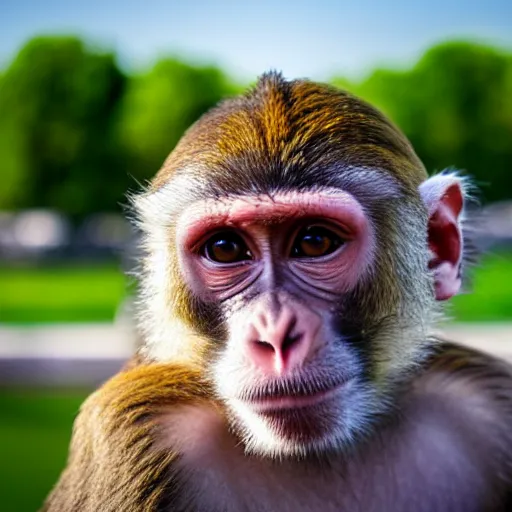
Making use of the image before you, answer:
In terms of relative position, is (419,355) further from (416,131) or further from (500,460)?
(416,131)

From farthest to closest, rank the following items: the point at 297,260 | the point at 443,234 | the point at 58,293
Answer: the point at 58,293, the point at 443,234, the point at 297,260

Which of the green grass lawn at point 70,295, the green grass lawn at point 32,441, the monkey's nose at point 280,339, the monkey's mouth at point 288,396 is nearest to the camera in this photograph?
the monkey's nose at point 280,339

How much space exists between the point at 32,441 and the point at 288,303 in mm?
6141

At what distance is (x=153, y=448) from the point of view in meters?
2.39

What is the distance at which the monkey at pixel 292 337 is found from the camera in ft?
7.47

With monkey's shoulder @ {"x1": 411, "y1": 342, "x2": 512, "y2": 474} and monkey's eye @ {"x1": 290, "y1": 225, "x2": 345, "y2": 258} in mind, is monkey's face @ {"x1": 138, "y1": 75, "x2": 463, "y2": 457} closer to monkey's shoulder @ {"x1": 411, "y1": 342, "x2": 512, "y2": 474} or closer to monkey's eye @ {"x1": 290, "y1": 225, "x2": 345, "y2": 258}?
monkey's eye @ {"x1": 290, "y1": 225, "x2": 345, "y2": 258}

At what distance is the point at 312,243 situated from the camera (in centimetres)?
238

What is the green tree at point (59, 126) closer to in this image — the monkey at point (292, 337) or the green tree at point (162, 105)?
the green tree at point (162, 105)

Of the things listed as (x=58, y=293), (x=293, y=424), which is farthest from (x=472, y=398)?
(x=58, y=293)

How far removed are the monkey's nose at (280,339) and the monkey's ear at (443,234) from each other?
0.65m

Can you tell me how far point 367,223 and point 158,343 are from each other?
2.39ft

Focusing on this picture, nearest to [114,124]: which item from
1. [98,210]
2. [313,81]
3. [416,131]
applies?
[98,210]

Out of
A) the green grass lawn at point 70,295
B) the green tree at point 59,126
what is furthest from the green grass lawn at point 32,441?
the green grass lawn at point 70,295

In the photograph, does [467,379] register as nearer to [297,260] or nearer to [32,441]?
[297,260]
